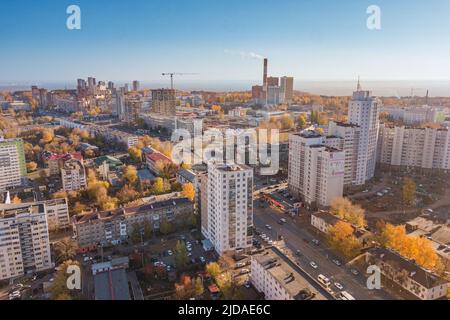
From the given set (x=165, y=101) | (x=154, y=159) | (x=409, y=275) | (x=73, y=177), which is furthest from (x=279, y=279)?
(x=165, y=101)

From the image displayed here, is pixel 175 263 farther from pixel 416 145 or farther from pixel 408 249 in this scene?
pixel 416 145

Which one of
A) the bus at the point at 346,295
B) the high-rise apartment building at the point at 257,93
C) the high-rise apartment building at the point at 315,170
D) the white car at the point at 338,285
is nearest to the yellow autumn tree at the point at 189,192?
the high-rise apartment building at the point at 315,170

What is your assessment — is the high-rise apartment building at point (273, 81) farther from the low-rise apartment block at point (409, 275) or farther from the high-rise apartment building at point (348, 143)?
the low-rise apartment block at point (409, 275)

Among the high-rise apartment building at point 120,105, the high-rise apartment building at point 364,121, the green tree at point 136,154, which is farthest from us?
the high-rise apartment building at point 120,105

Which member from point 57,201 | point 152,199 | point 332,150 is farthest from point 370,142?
point 57,201

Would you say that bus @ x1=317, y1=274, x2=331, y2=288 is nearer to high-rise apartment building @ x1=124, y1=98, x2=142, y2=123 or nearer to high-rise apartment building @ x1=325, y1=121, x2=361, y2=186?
high-rise apartment building @ x1=325, y1=121, x2=361, y2=186

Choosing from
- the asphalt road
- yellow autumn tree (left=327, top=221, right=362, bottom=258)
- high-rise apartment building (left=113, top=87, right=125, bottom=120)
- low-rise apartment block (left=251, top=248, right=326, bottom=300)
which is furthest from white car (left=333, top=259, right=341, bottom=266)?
high-rise apartment building (left=113, top=87, right=125, bottom=120)

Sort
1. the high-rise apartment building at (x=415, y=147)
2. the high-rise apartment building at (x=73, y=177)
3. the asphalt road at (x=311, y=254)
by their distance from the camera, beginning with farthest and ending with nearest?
the high-rise apartment building at (x=415, y=147)
the high-rise apartment building at (x=73, y=177)
the asphalt road at (x=311, y=254)
